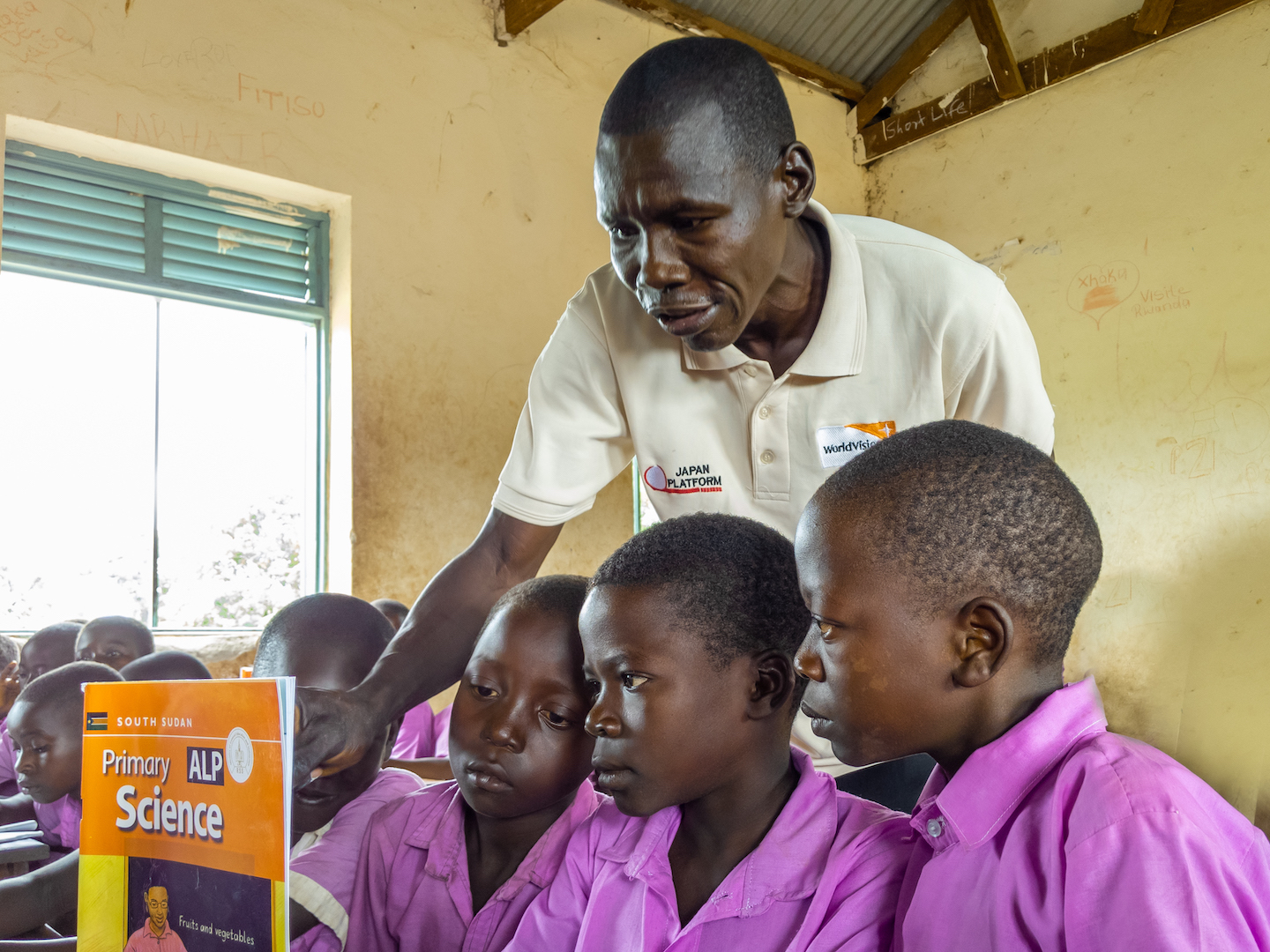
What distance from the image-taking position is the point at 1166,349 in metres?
4.64

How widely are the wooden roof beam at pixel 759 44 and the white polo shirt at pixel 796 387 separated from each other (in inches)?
157

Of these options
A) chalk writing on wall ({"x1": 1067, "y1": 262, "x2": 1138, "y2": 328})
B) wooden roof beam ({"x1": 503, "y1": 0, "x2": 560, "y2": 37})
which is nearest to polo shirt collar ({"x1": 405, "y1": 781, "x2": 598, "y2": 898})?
wooden roof beam ({"x1": 503, "y1": 0, "x2": 560, "y2": 37})

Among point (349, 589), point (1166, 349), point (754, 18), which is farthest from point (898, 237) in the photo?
point (754, 18)

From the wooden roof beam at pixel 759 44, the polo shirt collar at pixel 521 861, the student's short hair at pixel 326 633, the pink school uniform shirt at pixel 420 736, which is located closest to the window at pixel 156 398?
the pink school uniform shirt at pixel 420 736

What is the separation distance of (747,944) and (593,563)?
3.91 m

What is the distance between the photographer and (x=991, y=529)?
2.92ft

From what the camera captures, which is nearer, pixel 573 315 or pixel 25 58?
pixel 573 315

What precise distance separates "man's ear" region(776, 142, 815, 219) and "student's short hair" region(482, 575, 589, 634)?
2.00 feet

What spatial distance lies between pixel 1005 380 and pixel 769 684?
542mm

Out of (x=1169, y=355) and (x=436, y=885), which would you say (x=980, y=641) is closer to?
(x=436, y=885)

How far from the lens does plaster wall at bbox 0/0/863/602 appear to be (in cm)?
377

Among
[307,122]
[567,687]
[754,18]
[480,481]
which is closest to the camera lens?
[567,687]

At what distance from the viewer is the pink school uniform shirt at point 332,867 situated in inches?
52.9

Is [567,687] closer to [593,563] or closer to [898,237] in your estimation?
[898,237]
